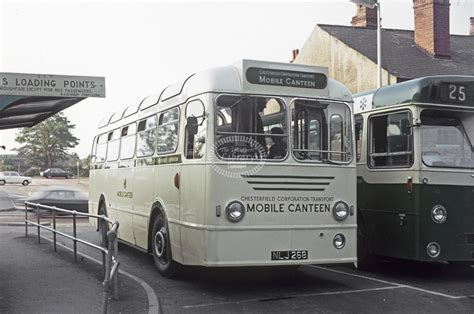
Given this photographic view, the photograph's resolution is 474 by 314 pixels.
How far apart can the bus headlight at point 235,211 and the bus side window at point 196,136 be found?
790mm

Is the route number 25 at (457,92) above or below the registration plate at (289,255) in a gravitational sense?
above

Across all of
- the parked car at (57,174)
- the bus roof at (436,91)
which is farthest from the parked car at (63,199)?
the parked car at (57,174)

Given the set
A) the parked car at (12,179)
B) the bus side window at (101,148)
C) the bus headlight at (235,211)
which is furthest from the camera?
the parked car at (12,179)

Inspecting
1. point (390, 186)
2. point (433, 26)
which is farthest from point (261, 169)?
point (433, 26)

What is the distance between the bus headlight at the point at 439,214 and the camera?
8.47 metres

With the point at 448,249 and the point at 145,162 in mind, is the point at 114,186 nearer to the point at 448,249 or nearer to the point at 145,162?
the point at 145,162

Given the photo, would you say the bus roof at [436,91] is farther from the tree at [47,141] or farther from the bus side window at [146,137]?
the tree at [47,141]

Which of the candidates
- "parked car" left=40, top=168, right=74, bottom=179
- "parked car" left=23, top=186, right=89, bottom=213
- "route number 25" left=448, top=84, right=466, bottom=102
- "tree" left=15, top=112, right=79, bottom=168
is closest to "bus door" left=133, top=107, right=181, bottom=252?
"route number 25" left=448, top=84, right=466, bottom=102

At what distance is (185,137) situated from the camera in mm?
8180

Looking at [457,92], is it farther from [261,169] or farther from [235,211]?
[235,211]

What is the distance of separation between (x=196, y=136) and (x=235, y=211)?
3.87 feet

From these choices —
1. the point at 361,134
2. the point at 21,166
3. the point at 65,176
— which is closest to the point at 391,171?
the point at 361,134

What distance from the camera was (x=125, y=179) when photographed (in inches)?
443

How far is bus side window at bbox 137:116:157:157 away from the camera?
9.74 meters
